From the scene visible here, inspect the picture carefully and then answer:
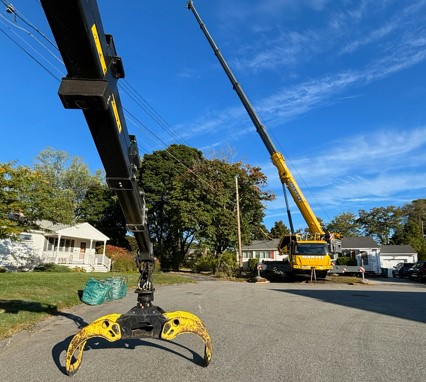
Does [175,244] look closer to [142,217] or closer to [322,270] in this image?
[322,270]

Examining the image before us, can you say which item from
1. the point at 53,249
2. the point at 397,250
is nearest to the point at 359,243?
the point at 397,250

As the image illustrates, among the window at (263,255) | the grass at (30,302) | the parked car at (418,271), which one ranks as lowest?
the grass at (30,302)

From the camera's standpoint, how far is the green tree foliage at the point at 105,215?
49250 millimetres

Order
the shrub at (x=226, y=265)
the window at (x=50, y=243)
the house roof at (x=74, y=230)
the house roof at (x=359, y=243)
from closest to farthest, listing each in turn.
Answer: the shrub at (x=226, y=265)
the house roof at (x=74, y=230)
the window at (x=50, y=243)
the house roof at (x=359, y=243)

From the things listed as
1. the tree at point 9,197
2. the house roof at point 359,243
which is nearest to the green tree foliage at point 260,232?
the house roof at point 359,243

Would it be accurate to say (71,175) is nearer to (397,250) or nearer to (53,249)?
(53,249)

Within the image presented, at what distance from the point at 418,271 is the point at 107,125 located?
34555mm

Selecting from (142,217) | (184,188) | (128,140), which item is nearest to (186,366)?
(142,217)

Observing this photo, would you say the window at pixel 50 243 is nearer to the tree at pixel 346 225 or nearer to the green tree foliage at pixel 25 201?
the green tree foliage at pixel 25 201

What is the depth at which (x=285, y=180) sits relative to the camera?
25531mm

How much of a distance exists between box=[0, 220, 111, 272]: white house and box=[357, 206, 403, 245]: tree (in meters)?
62.7

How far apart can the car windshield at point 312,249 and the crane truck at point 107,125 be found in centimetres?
1940

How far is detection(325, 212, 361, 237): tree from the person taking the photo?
263 feet

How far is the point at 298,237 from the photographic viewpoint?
2578 cm
